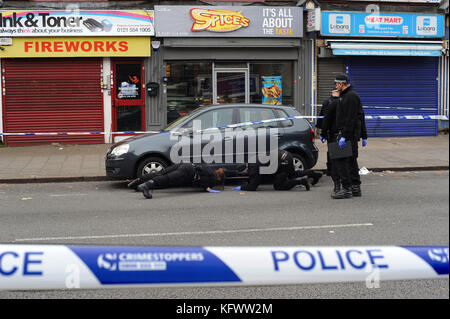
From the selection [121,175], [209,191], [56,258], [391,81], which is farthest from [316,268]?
[391,81]

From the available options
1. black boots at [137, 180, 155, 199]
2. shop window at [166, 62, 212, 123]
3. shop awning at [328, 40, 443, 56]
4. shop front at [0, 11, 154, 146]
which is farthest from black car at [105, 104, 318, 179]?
shop awning at [328, 40, 443, 56]

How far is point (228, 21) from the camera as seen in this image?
57.6 ft

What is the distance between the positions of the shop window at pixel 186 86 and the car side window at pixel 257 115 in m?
6.96

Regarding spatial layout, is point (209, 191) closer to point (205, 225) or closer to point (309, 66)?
point (205, 225)

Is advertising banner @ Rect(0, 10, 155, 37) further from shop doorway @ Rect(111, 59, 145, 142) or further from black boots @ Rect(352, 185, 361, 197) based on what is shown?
black boots @ Rect(352, 185, 361, 197)

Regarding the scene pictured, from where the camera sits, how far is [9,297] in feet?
14.9

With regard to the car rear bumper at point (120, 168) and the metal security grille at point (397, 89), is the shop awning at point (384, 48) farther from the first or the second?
the car rear bumper at point (120, 168)

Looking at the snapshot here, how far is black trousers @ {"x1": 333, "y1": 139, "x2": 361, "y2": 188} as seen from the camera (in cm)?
930

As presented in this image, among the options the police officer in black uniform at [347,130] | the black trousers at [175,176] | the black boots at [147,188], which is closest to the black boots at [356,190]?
the police officer in black uniform at [347,130]

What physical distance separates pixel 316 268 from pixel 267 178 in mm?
8776

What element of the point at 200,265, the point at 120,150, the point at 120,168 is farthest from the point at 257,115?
the point at 200,265

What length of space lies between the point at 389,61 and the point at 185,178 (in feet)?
37.7

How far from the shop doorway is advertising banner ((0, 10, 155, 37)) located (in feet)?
3.17

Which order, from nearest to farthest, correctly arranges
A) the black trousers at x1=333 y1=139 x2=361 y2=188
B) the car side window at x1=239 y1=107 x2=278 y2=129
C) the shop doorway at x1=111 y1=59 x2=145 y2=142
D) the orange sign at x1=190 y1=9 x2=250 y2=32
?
the black trousers at x1=333 y1=139 x2=361 y2=188 → the car side window at x1=239 y1=107 x2=278 y2=129 → the orange sign at x1=190 y1=9 x2=250 y2=32 → the shop doorway at x1=111 y1=59 x2=145 y2=142
